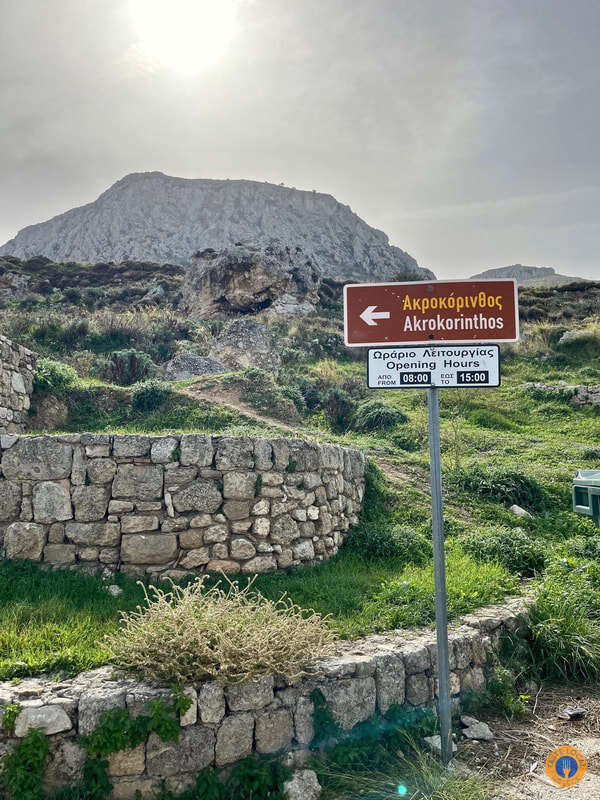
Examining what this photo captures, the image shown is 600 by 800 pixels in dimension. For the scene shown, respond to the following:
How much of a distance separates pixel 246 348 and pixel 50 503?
36.5 feet

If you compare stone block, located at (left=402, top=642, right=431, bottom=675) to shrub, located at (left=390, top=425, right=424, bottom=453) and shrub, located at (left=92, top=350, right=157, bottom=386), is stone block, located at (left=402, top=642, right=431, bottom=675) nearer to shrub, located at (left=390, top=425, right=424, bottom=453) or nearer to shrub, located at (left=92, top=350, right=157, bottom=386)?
shrub, located at (left=390, top=425, right=424, bottom=453)

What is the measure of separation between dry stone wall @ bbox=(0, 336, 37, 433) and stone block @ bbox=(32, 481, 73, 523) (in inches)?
118

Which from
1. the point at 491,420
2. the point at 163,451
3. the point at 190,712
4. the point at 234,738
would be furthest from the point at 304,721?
the point at 491,420

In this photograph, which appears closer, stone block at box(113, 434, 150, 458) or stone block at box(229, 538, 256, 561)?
stone block at box(113, 434, 150, 458)

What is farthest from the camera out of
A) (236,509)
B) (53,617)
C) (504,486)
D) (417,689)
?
(504,486)

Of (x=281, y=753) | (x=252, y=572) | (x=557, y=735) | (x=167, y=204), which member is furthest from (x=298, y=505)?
(x=167, y=204)

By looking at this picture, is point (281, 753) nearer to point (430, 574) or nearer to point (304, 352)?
point (430, 574)

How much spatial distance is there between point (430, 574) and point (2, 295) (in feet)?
94.3

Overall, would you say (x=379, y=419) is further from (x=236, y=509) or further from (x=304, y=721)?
(x=304, y=721)

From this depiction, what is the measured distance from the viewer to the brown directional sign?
3496mm

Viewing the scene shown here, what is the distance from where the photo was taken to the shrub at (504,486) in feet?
28.1

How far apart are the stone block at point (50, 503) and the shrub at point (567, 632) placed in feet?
15.8

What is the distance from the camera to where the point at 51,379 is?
9.50m

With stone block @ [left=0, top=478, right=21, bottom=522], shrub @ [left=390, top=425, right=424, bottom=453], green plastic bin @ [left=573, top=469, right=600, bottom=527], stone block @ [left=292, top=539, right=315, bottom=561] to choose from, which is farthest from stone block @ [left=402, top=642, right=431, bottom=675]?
shrub @ [left=390, top=425, right=424, bottom=453]
